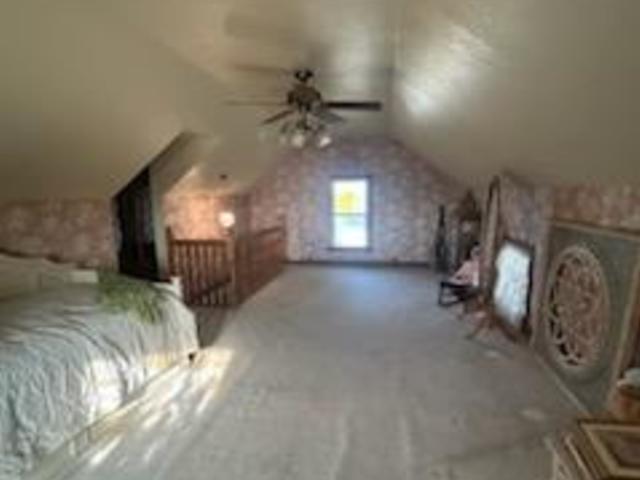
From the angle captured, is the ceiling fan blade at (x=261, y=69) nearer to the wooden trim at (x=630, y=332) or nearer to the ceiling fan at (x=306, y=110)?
the ceiling fan at (x=306, y=110)

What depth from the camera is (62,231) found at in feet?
15.0

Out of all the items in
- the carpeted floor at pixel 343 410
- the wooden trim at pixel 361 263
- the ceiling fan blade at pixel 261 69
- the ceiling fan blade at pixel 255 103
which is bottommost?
the carpeted floor at pixel 343 410

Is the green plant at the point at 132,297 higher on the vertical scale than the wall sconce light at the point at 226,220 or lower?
lower

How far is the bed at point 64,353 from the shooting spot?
8.09ft

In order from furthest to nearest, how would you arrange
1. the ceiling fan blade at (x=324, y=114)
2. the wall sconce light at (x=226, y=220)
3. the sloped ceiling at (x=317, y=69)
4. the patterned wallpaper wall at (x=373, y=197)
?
the patterned wallpaper wall at (x=373, y=197) → the wall sconce light at (x=226, y=220) → the ceiling fan blade at (x=324, y=114) → the sloped ceiling at (x=317, y=69)

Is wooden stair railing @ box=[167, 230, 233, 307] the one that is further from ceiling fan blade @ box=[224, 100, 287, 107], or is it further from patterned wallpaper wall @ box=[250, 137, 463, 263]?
patterned wallpaper wall @ box=[250, 137, 463, 263]

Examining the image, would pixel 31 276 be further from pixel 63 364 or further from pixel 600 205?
pixel 600 205

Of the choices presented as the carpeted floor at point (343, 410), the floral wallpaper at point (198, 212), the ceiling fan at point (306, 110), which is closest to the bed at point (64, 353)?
the carpeted floor at point (343, 410)

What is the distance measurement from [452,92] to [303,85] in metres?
1.15

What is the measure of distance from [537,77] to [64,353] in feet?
9.34

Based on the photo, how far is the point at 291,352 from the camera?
441 cm

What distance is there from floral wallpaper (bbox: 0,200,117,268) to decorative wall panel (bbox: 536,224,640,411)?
4.17m

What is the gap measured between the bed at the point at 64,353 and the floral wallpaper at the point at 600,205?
3171 mm

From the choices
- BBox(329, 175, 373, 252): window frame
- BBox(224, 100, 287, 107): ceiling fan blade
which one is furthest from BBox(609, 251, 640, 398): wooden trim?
BBox(329, 175, 373, 252): window frame
